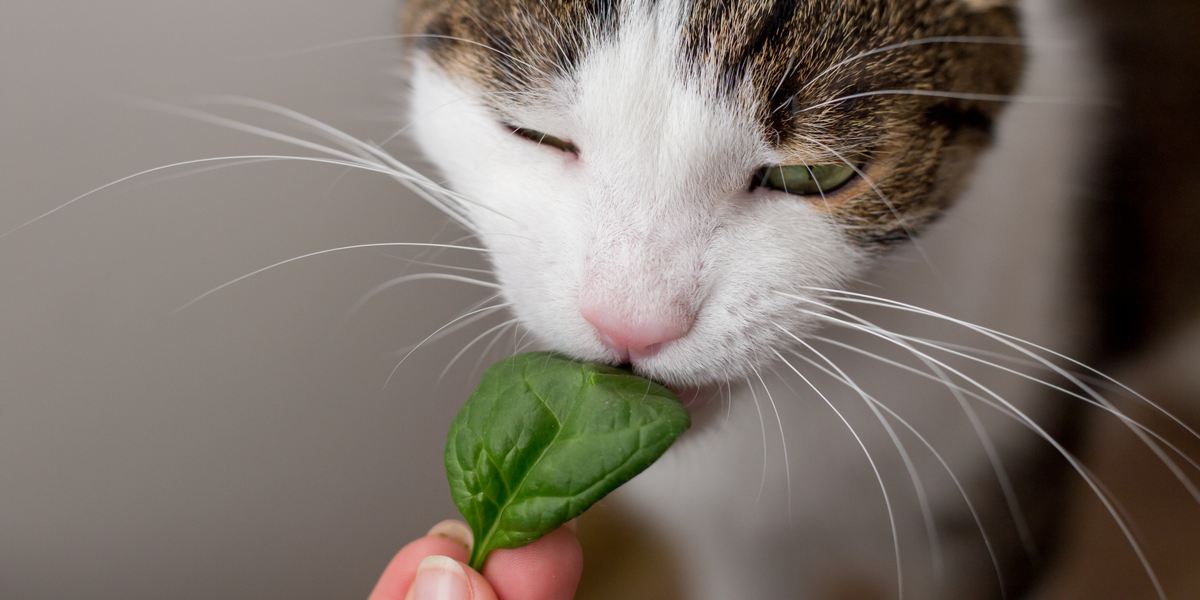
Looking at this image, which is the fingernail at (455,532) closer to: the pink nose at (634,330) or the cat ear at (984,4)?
the pink nose at (634,330)

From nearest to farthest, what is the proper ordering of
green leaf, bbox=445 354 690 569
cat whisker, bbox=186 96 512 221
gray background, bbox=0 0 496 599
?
green leaf, bbox=445 354 690 569 → cat whisker, bbox=186 96 512 221 → gray background, bbox=0 0 496 599

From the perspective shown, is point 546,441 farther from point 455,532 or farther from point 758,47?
point 758,47

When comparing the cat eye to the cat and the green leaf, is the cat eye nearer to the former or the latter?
the cat

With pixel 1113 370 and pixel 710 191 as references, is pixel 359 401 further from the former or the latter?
pixel 1113 370

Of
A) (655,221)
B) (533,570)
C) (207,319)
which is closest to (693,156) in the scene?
(655,221)

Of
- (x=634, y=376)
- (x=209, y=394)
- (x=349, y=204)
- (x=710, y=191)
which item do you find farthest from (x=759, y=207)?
(x=209, y=394)

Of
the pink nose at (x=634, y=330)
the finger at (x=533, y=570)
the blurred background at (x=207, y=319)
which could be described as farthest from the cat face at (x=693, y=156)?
the blurred background at (x=207, y=319)

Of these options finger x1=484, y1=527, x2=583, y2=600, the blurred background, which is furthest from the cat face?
the blurred background
